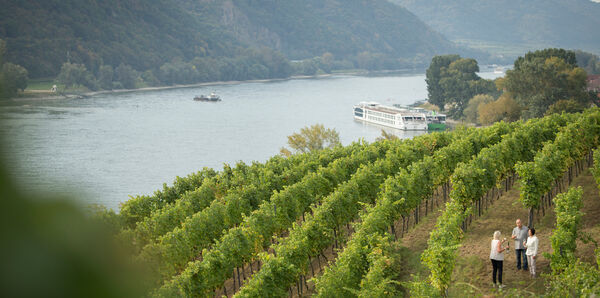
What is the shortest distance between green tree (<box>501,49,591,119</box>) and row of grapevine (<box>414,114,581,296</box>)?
32.1 metres

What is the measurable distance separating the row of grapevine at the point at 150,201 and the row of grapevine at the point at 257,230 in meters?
5.07

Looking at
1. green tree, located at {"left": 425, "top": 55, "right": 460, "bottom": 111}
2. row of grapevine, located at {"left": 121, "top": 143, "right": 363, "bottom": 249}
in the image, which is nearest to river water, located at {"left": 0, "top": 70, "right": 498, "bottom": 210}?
row of grapevine, located at {"left": 121, "top": 143, "right": 363, "bottom": 249}

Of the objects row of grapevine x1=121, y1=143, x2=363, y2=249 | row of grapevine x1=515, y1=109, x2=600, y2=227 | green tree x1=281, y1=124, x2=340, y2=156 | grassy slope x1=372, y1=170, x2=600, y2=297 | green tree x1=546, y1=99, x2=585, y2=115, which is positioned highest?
A: row of grapevine x1=515, y1=109, x2=600, y2=227

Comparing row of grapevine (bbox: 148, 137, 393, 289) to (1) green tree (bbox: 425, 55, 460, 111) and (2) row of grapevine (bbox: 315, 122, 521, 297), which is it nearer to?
(2) row of grapevine (bbox: 315, 122, 521, 297)

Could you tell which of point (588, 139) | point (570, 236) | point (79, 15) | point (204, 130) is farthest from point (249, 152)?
point (79, 15)

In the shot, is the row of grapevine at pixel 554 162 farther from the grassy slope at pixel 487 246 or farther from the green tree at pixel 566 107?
the green tree at pixel 566 107

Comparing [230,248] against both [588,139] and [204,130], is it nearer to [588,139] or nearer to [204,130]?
[588,139]

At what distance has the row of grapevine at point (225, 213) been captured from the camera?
59.0 ft

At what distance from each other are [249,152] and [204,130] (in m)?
15.8

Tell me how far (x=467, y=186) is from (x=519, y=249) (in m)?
4.42

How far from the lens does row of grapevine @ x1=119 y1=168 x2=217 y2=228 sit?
23422 mm

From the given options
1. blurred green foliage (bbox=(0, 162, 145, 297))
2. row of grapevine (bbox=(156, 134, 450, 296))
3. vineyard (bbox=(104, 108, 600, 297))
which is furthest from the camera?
row of grapevine (bbox=(156, 134, 450, 296))

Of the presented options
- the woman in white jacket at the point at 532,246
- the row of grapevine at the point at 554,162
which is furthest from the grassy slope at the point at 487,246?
the row of grapevine at the point at 554,162

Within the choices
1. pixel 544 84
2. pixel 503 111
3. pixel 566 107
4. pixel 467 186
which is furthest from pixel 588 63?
pixel 467 186
